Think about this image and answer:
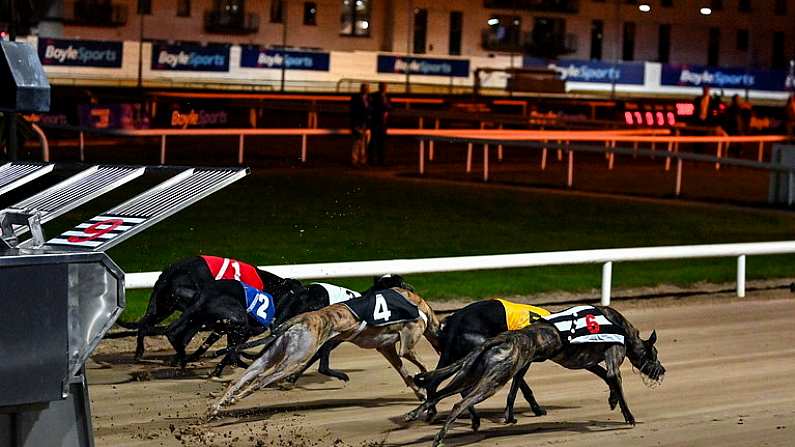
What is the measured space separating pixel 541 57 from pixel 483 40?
1.92 meters

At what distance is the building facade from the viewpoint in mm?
38406

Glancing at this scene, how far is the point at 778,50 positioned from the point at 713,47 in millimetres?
2294

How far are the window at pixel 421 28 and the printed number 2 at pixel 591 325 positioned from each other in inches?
1517

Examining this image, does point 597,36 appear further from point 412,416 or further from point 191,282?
point 412,416

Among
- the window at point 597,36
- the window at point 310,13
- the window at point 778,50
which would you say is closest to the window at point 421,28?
the window at point 310,13

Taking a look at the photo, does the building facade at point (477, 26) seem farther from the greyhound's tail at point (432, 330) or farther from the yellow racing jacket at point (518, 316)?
the yellow racing jacket at point (518, 316)

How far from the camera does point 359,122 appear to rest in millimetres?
21438

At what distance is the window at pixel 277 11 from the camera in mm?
41156

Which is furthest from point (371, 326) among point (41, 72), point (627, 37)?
point (627, 37)

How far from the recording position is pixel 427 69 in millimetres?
39562

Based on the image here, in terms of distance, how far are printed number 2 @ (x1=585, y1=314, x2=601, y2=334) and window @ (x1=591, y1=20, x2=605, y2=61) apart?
43579 mm

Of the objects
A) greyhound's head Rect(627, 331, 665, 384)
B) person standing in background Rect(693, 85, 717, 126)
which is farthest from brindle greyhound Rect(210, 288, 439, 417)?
person standing in background Rect(693, 85, 717, 126)

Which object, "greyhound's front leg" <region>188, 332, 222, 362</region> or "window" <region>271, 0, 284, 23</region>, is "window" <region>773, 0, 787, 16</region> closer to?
"window" <region>271, 0, 284, 23</region>

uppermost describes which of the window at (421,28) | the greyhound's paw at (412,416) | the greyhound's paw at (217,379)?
the window at (421,28)
